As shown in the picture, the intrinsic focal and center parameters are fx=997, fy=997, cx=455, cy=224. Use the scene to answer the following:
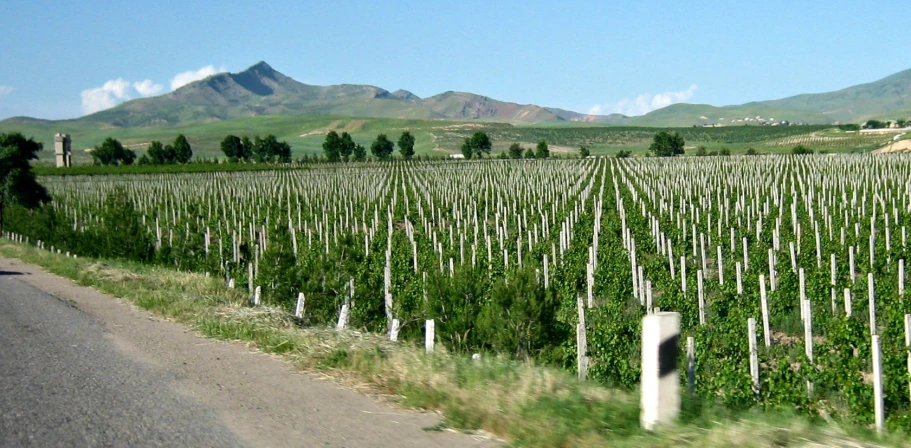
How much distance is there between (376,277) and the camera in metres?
18.7

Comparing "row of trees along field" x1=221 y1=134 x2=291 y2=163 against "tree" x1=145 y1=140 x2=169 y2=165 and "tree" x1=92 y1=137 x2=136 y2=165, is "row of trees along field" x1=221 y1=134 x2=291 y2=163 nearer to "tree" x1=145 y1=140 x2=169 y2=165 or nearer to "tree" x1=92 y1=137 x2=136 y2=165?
"tree" x1=145 y1=140 x2=169 y2=165

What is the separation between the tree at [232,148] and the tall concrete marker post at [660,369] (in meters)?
124

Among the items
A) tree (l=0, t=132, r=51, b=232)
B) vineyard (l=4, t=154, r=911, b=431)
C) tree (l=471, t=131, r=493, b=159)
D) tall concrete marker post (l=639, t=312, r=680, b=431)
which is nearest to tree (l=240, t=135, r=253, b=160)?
tree (l=471, t=131, r=493, b=159)

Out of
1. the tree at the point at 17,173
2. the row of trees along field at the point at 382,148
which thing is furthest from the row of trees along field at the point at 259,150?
the tree at the point at 17,173

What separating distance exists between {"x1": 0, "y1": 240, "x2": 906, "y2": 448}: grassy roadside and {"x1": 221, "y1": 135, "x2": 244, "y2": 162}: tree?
120 metres

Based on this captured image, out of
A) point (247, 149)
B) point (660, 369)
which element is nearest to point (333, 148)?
point (247, 149)

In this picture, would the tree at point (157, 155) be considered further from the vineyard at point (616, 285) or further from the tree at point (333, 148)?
the vineyard at point (616, 285)

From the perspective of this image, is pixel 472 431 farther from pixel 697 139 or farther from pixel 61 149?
pixel 697 139

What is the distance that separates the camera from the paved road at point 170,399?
610cm

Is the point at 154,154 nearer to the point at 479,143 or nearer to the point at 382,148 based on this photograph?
the point at 382,148

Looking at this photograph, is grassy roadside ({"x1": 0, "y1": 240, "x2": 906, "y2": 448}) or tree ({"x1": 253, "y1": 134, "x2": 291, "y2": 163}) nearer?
grassy roadside ({"x1": 0, "y1": 240, "x2": 906, "y2": 448})

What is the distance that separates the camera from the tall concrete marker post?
5.53m

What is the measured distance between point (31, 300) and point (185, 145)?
4485 inches

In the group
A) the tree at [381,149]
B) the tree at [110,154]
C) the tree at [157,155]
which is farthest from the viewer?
the tree at [110,154]
